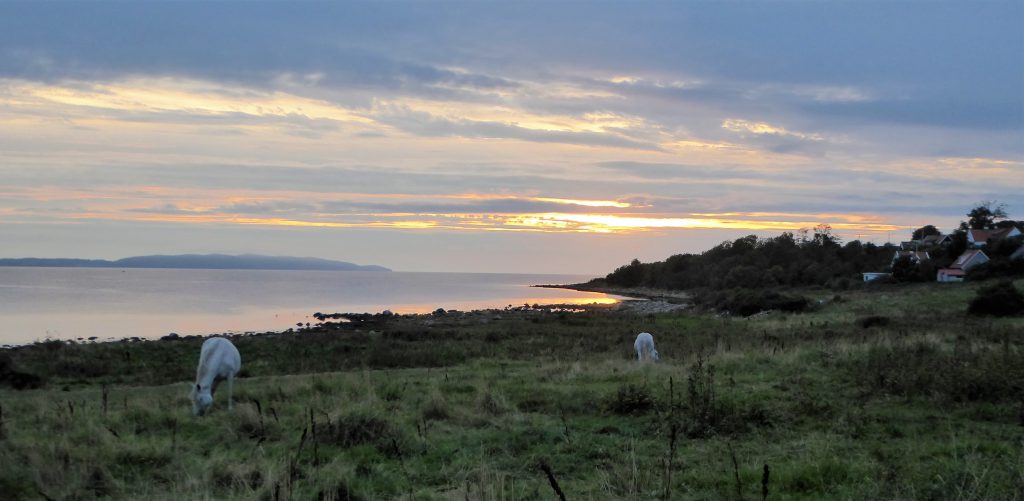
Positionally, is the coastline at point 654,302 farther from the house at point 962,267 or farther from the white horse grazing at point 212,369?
the white horse grazing at point 212,369

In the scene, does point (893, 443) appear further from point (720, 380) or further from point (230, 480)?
point (230, 480)

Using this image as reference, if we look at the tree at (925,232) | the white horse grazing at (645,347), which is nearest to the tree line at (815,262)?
the tree at (925,232)

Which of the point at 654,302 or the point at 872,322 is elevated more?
the point at 872,322

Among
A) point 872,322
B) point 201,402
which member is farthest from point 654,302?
point 201,402

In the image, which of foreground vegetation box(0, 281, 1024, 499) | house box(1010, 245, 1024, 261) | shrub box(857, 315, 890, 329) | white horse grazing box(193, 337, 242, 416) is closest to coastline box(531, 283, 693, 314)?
house box(1010, 245, 1024, 261)

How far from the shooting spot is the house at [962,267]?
205 ft

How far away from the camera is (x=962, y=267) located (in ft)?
212

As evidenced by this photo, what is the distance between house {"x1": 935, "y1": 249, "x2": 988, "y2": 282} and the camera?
62531 millimetres

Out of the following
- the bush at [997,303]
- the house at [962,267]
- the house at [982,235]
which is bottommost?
the bush at [997,303]

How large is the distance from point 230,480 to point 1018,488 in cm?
679

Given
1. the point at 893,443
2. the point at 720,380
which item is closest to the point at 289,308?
the point at 720,380

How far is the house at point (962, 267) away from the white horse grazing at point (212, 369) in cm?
6628

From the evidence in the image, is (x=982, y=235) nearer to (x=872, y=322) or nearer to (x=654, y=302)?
(x=654, y=302)

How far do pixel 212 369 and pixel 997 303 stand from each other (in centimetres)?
3321
